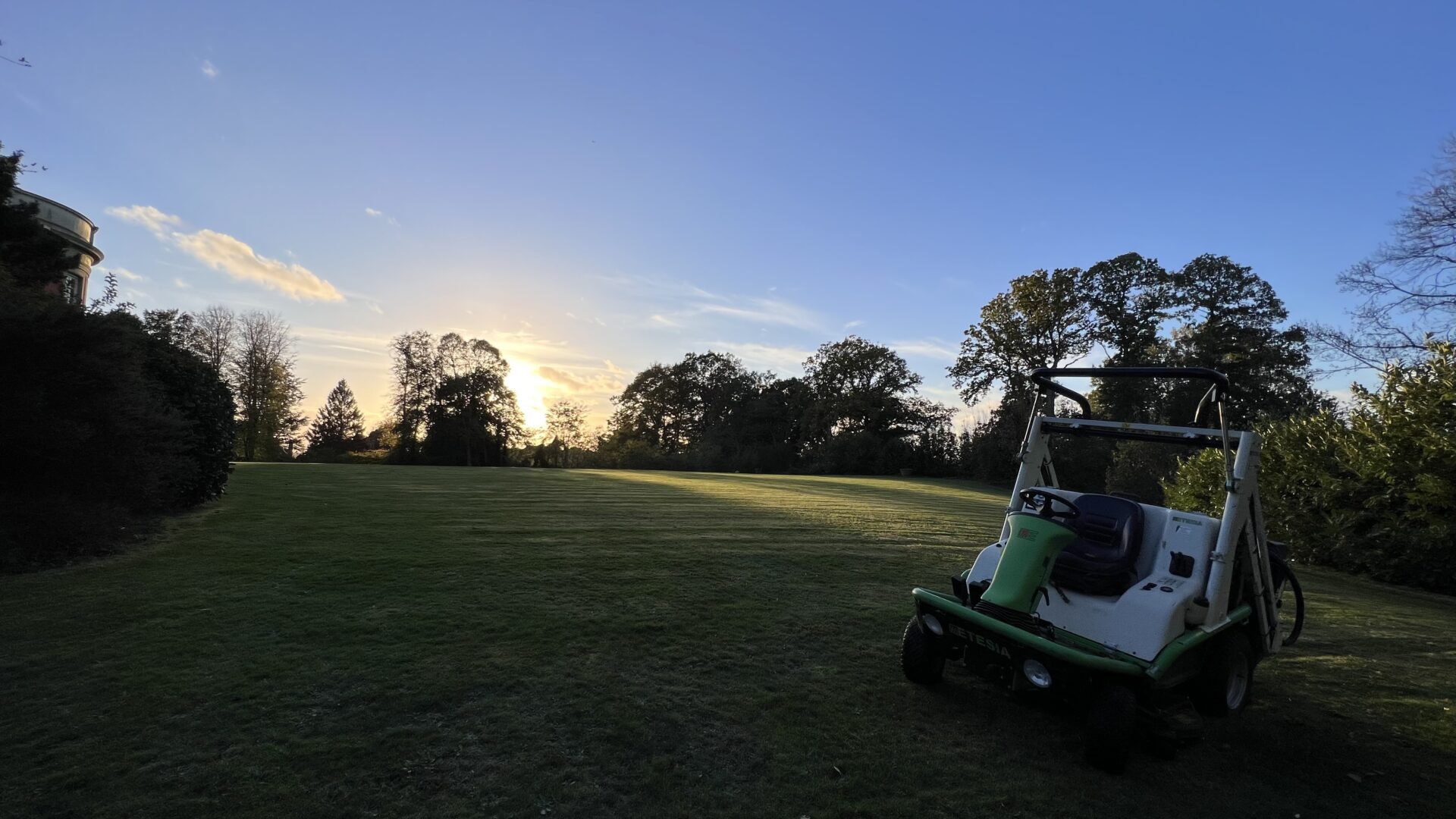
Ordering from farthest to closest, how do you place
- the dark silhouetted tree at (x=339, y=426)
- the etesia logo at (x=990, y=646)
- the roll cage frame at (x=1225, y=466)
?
the dark silhouetted tree at (x=339, y=426), the roll cage frame at (x=1225, y=466), the etesia logo at (x=990, y=646)

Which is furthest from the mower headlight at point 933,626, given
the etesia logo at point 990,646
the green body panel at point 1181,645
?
the green body panel at point 1181,645

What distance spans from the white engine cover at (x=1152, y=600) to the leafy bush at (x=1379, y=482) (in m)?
7.87

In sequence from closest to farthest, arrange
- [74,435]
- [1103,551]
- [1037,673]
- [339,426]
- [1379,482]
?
[1037,673], [1103,551], [74,435], [1379,482], [339,426]

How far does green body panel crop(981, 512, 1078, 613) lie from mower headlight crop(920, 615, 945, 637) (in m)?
0.30

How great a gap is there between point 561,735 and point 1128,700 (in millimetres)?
Result: 2814

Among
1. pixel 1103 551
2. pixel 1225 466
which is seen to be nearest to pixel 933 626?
pixel 1103 551

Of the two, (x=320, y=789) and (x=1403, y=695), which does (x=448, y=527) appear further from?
(x=1403, y=695)

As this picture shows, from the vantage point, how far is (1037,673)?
3.49 metres

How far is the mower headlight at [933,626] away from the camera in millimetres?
3939

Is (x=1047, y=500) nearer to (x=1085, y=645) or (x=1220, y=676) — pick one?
(x=1085, y=645)

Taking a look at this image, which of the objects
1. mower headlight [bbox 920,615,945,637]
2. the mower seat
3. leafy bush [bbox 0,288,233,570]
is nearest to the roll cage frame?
the mower seat

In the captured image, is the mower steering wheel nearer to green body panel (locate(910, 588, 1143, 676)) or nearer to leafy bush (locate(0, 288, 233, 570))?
green body panel (locate(910, 588, 1143, 676))

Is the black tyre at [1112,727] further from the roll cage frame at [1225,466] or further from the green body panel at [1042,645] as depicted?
the roll cage frame at [1225,466]

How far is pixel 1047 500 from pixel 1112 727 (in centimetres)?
136
